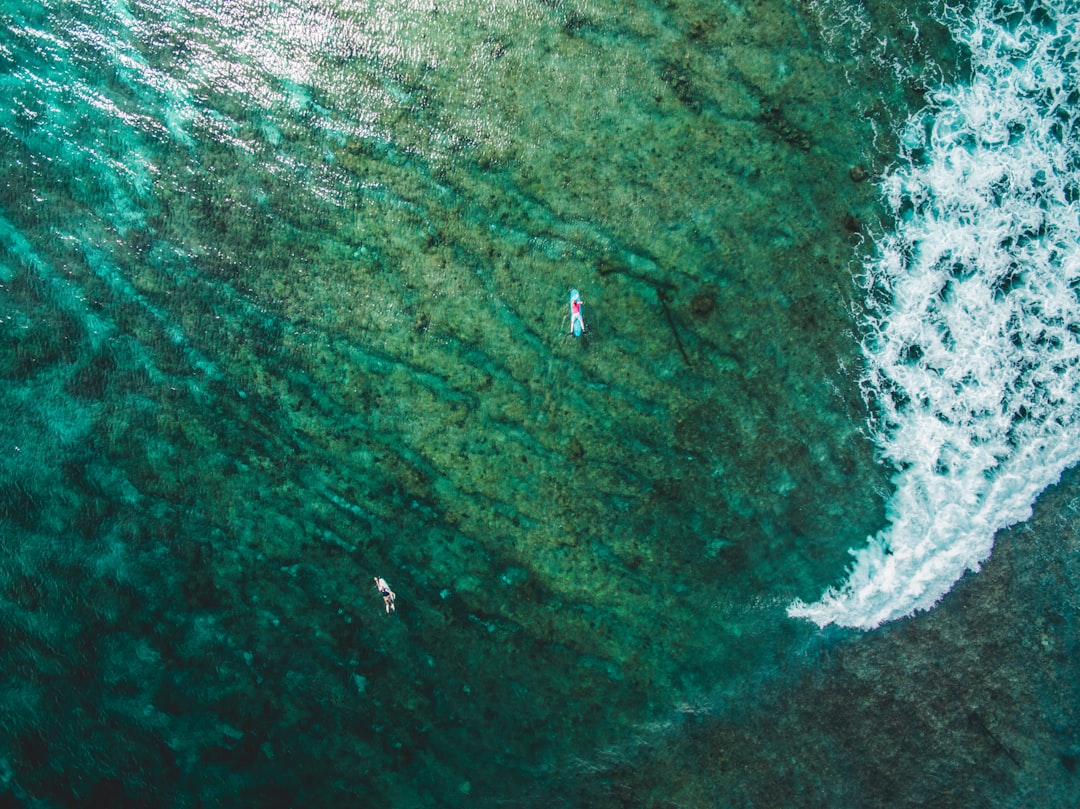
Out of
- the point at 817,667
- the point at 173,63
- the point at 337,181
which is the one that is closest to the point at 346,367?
the point at 337,181

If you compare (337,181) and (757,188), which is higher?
(757,188)

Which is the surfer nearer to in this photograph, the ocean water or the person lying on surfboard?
the ocean water

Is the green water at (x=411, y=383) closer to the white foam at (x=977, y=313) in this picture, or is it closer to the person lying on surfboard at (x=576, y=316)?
the person lying on surfboard at (x=576, y=316)

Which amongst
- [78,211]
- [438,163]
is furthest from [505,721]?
[78,211]

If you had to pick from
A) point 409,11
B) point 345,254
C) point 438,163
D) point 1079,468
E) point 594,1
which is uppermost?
point 594,1

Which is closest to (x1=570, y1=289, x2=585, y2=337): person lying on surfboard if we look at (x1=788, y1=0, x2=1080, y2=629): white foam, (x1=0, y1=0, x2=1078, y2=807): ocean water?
(x1=0, y1=0, x2=1078, y2=807): ocean water

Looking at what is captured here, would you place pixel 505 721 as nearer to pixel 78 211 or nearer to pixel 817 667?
pixel 817 667

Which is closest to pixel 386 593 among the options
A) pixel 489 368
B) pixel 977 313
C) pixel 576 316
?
pixel 489 368
